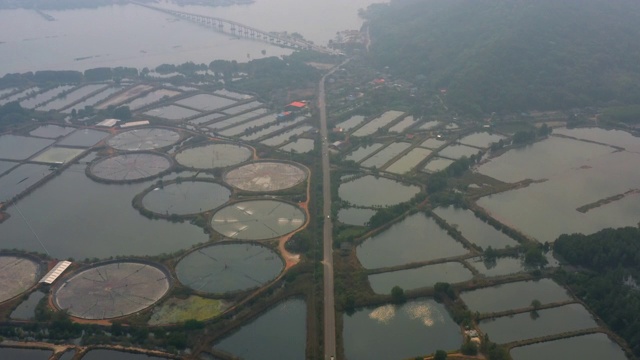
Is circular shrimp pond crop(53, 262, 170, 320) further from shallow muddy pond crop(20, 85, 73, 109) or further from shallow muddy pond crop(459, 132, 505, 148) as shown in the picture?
shallow muddy pond crop(20, 85, 73, 109)

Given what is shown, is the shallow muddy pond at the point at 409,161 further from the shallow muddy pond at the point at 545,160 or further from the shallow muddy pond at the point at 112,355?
the shallow muddy pond at the point at 112,355

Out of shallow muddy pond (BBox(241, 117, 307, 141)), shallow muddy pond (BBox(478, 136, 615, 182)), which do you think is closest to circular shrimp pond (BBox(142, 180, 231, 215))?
shallow muddy pond (BBox(241, 117, 307, 141))

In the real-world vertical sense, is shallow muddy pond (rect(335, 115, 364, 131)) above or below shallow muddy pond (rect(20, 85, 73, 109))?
above

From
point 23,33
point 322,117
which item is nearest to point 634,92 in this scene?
point 322,117

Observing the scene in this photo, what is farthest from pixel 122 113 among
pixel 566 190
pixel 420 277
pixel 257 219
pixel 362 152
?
pixel 566 190

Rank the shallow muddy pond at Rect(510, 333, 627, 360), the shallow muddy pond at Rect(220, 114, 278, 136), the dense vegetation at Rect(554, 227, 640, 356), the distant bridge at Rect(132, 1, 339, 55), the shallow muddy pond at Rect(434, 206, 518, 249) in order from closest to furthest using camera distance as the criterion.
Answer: the shallow muddy pond at Rect(510, 333, 627, 360), the dense vegetation at Rect(554, 227, 640, 356), the shallow muddy pond at Rect(434, 206, 518, 249), the shallow muddy pond at Rect(220, 114, 278, 136), the distant bridge at Rect(132, 1, 339, 55)

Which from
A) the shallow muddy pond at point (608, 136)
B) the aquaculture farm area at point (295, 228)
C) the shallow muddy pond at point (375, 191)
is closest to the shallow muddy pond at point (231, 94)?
the aquaculture farm area at point (295, 228)
